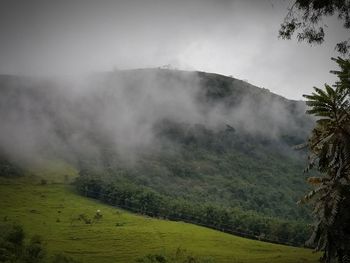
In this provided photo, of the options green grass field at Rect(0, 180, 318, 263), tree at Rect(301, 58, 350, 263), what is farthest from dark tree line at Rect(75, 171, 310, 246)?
tree at Rect(301, 58, 350, 263)

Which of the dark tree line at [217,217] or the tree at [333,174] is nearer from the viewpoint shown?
the tree at [333,174]

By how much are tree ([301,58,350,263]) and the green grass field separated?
255ft

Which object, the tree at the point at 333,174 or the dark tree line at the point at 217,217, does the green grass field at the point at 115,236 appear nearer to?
the dark tree line at the point at 217,217

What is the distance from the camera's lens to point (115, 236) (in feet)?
412

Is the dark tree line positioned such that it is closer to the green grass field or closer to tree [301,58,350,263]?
the green grass field

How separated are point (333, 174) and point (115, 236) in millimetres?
109263

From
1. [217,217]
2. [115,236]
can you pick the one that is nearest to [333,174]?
[115,236]

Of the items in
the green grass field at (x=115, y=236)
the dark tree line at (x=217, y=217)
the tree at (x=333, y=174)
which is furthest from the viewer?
the dark tree line at (x=217, y=217)

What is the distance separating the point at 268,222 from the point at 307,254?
51.3 meters

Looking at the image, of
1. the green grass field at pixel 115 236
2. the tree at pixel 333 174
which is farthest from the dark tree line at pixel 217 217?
the tree at pixel 333 174

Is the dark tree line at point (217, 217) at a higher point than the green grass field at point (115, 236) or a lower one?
higher

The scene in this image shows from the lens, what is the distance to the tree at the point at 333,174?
21.6 meters

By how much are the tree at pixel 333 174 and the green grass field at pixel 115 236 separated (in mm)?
77749

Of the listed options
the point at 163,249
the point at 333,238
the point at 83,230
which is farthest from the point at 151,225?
the point at 333,238
